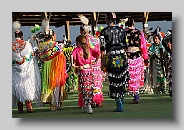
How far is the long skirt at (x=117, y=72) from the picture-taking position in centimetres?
904

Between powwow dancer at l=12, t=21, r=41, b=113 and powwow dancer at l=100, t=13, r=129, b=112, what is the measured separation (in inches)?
46.9

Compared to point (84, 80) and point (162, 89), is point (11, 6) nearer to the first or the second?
point (84, 80)

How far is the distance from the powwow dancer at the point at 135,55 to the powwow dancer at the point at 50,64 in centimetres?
128

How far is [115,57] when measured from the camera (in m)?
9.02

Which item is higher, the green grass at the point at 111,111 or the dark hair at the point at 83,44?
the dark hair at the point at 83,44

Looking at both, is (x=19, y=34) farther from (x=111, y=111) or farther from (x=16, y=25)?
(x=111, y=111)

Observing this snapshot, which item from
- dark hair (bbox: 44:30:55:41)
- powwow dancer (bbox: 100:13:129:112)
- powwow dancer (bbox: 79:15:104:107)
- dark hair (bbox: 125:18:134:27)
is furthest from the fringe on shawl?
dark hair (bbox: 125:18:134:27)

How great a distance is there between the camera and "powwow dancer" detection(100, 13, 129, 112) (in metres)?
9.04

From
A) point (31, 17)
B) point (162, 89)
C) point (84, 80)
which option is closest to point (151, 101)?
point (162, 89)

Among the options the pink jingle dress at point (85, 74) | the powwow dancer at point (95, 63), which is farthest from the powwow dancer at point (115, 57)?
the powwow dancer at point (95, 63)

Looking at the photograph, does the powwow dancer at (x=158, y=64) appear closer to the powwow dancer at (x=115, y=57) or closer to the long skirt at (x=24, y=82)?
the powwow dancer at (x=115, y=57)

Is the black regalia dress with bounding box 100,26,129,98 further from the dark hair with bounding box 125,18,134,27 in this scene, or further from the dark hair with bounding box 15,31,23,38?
the dark hair with bounding box 15,31,23,38

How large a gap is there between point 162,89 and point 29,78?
339 centimetres

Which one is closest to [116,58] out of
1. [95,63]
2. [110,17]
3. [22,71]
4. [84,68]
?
[84,68]
